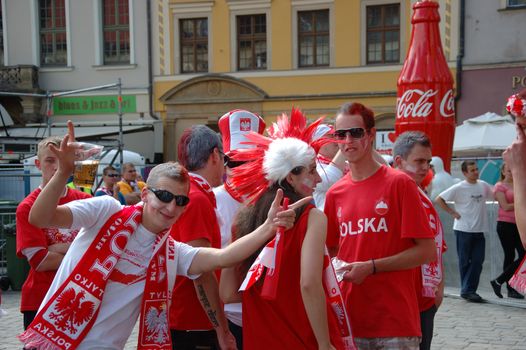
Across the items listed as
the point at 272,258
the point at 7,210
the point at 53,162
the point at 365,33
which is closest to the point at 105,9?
the point at 365,33

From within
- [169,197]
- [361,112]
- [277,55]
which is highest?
[277,55]

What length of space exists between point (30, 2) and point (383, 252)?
83.9ft

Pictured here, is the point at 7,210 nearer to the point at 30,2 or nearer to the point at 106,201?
the point at 106,201

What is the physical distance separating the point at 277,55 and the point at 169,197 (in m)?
21.9

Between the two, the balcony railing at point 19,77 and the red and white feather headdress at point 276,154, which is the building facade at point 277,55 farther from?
the red and white feather headdress at point 276,154

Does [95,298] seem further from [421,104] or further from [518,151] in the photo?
[421,104]

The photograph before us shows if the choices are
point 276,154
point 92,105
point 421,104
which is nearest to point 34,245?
point 276,154

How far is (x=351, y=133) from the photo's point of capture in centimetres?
356

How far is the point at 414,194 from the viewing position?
11.3ft

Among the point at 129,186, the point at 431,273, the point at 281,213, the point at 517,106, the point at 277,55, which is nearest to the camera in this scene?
the point at 517,106

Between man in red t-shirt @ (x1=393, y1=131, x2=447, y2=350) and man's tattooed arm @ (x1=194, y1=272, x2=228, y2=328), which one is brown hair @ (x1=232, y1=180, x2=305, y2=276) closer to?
man's tattooed arm @ (x1=194, y1=272, x2=228, y2=328)

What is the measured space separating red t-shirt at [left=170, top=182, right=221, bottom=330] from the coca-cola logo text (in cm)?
865

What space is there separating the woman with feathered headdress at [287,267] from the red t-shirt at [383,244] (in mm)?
325

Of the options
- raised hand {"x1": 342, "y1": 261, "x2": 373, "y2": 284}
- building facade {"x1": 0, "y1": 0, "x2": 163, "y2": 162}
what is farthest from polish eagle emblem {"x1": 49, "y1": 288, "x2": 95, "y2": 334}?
building facade {"x1": 0, "y1": 0, "x2": 163, "y2": 162}
